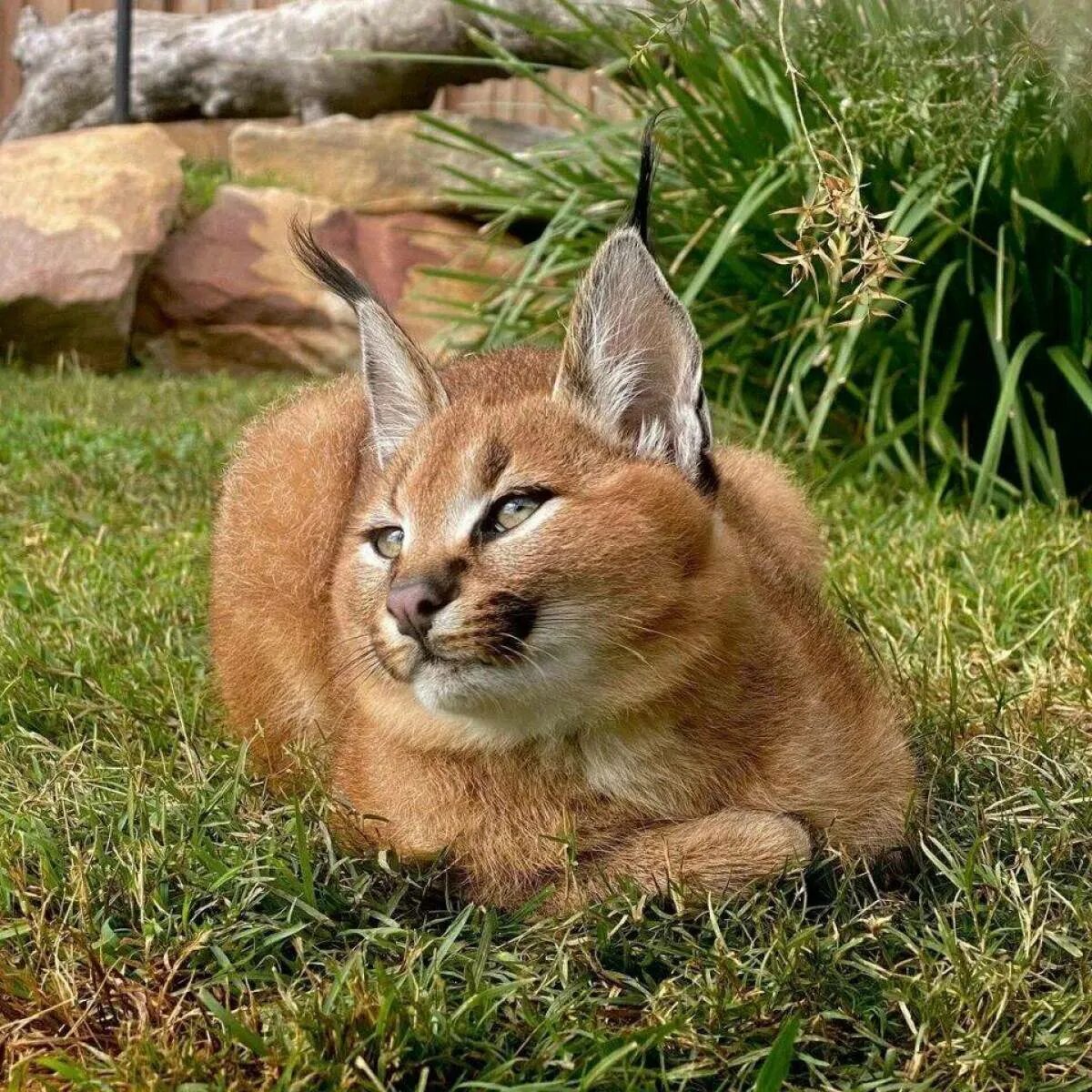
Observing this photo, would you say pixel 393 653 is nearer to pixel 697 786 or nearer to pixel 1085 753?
pixel 697 786

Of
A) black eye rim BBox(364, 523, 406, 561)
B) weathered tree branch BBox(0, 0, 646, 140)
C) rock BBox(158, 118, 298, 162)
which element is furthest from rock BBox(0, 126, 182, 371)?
black eye rim BBox(364, 523, 406, 561)

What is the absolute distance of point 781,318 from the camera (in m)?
5.92

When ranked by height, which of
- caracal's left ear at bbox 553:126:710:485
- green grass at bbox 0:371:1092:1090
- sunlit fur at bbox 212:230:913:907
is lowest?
green grass at bbox 0:371:1092:1090

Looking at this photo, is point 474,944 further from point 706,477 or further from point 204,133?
point 204,133

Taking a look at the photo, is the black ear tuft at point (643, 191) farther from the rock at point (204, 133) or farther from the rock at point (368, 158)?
the rock at point (204, 133)

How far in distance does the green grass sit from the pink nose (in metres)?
0.48

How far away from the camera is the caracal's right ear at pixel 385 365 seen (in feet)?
8.91

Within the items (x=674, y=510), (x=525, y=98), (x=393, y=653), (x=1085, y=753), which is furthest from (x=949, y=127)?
(x=525, y=98)

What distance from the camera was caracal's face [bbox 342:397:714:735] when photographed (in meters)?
2.25

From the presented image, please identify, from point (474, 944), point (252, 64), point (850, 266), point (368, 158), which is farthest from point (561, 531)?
point (252, 64)

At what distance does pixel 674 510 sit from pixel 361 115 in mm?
9726

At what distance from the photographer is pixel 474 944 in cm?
239

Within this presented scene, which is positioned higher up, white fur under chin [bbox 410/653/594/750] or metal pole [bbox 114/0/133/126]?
white fur under chin [bbox 410/653/594/750]

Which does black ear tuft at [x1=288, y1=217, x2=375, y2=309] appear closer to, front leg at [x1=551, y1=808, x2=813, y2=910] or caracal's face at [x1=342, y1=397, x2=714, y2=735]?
caracal's face at [x1=342, y1=397, x2=714, y2=735]
